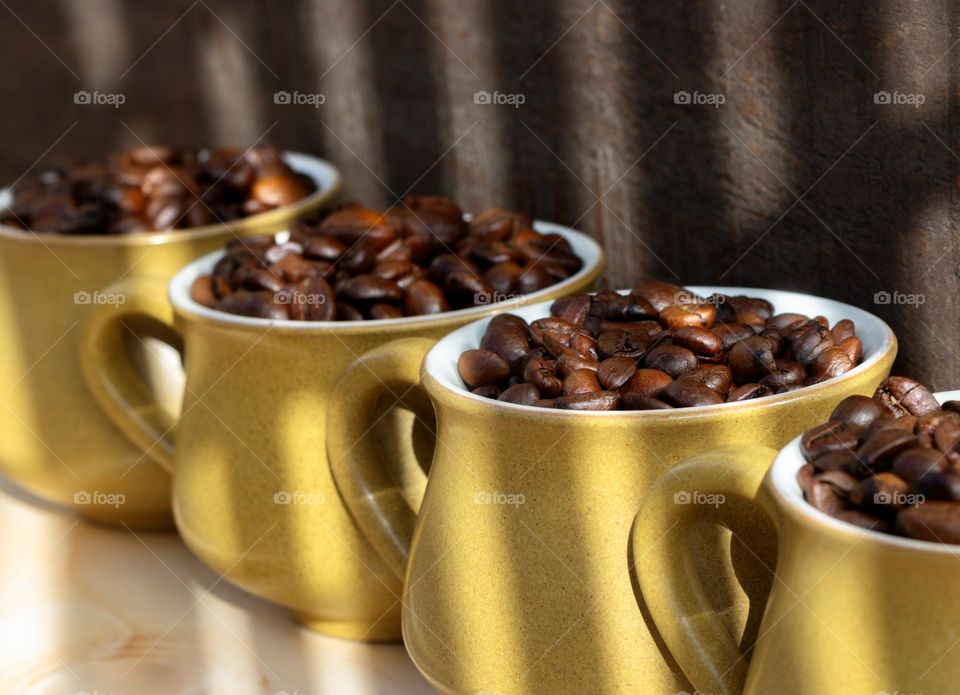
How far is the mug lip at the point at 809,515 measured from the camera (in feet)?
1.39

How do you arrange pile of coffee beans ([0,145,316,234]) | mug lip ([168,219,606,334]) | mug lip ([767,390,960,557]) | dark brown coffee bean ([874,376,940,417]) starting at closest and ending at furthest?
mug lip ([767,390,960,557])
dark brown coffee bean ([874,376,940,417])
mug lip ([168,219,606,334])
pile of coffee beans ([0,145,316,234])

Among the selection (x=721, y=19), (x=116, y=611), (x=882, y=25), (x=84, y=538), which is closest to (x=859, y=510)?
(x=882, y=25)

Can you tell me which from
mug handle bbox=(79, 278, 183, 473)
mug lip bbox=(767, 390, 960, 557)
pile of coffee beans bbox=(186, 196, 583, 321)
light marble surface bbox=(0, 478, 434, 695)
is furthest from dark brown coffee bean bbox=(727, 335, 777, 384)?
mug handle bbox=(79, 278, 183, 473)

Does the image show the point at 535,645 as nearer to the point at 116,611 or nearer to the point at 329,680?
the point at 329,680

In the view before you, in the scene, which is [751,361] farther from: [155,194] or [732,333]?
[155,194]

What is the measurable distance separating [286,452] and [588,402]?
10.6 inches

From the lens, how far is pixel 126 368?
0.96m

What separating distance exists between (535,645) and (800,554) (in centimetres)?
16

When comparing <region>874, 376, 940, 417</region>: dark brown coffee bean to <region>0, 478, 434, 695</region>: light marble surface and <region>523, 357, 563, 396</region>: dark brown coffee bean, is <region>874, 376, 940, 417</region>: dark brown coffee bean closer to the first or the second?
<region>523, 357, 563, 396</region>: dark brown coffee bean

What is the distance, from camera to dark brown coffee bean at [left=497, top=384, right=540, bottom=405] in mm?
602

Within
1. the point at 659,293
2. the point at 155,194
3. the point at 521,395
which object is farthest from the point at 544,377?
the point at 155,194

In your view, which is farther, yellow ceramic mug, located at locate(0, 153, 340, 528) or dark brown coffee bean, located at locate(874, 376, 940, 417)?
yellow ceramic mug, located at locate(0, 153, 340, 528)

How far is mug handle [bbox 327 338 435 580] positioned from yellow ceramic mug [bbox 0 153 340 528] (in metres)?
0.29

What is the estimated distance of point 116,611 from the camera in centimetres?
94
